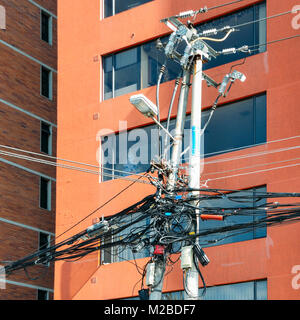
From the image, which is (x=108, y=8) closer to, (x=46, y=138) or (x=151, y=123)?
(x=151, y=123)

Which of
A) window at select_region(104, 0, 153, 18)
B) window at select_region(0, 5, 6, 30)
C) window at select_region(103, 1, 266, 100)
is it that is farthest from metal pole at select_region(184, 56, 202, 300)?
window at select_region(0, 5, 6, 30)

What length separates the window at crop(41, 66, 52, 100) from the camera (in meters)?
35.7

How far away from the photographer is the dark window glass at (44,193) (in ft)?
112

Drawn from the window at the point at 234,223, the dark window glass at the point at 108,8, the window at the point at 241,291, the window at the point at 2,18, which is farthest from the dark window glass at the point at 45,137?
the window at the point at 241,291

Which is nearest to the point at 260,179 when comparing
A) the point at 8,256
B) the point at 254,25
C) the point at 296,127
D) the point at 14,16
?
the point at 296,127

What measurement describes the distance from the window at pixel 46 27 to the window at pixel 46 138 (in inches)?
158

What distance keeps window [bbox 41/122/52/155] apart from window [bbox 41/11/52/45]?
401 centimetres

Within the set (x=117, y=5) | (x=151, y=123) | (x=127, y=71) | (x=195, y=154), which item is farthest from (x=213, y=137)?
(x=195, y=154)

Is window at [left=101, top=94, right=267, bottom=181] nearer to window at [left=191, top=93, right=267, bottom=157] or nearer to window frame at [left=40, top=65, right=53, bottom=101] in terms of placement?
window at [left=191, top=93, right=267, bottom=157]

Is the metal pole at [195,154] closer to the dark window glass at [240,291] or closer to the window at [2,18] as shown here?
the dark window glass at [240,291]

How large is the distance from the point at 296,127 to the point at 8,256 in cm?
1402

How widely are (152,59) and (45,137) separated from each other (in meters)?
10.5
